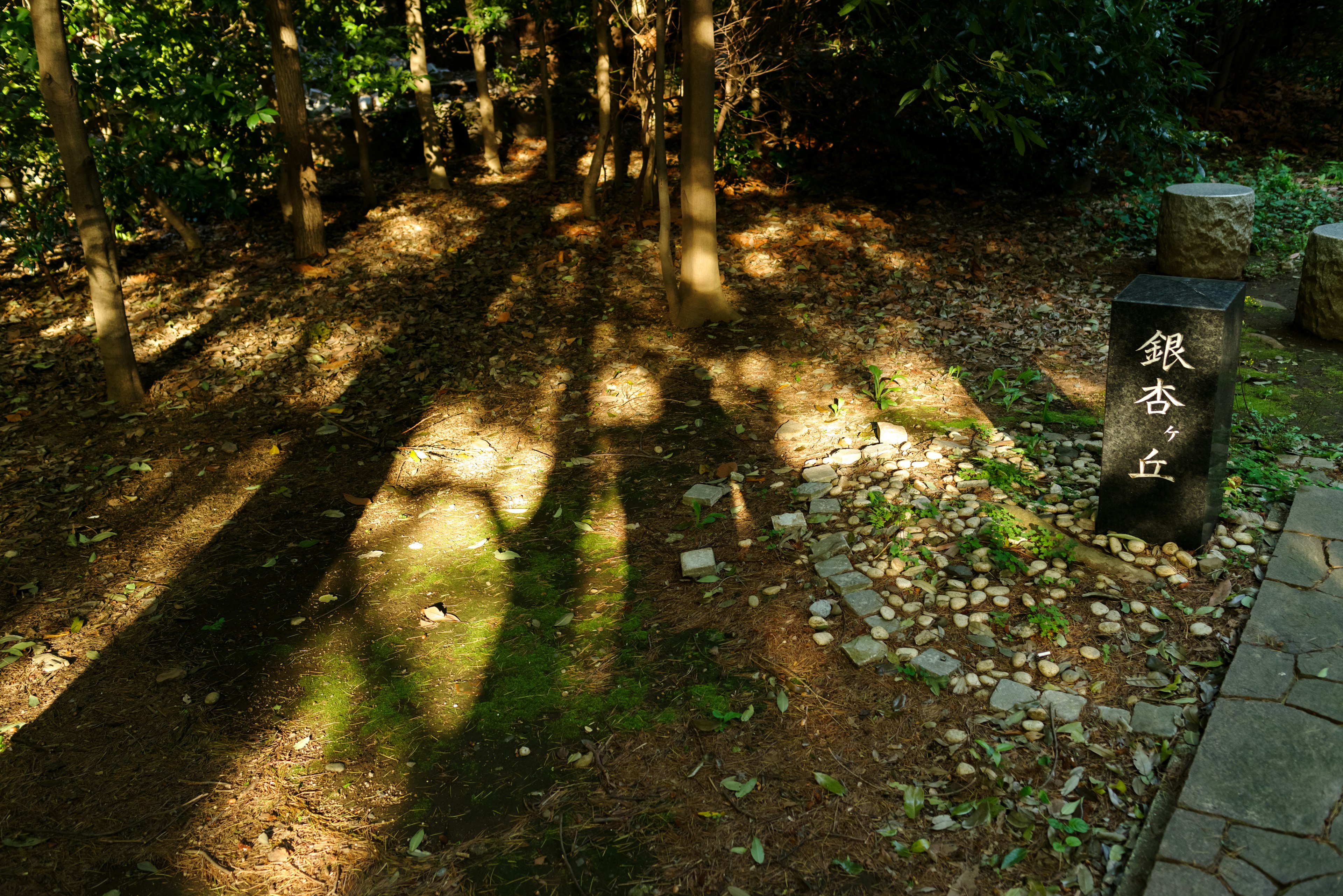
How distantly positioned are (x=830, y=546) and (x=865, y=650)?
0.82 metres

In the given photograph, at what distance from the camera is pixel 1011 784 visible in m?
3.10

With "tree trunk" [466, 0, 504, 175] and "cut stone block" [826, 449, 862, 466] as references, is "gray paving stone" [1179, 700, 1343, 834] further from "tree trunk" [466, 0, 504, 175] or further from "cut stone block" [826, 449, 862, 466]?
"tree trunk" [466, 0, 504, 175]

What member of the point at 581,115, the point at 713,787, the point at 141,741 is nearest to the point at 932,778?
the point at 713,787

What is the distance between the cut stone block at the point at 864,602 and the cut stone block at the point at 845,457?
4.30 ft

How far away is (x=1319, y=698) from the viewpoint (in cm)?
322

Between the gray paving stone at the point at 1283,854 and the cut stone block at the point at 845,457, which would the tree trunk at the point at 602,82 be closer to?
the cut stone block at the point at 845,457

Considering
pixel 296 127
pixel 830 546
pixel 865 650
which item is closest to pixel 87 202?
pixel 296 127

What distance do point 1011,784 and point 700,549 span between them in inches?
78.1

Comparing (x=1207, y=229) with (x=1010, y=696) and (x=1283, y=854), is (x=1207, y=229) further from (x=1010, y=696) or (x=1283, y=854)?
(x=1283, y=854)

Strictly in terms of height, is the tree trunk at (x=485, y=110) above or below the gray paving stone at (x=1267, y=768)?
above

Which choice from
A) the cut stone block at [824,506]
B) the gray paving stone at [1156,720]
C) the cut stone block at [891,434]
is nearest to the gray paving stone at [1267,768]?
the gray paving stone at [1156,720]

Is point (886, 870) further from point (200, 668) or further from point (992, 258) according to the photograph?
point (992, 258)

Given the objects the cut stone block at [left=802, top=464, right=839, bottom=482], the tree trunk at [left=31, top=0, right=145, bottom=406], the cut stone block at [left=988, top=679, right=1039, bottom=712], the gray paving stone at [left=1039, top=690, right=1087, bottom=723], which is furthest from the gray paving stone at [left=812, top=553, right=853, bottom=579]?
the tree trunk at [left=31, top=0, right=145, bottom=406]

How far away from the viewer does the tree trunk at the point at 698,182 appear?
6727 mm
